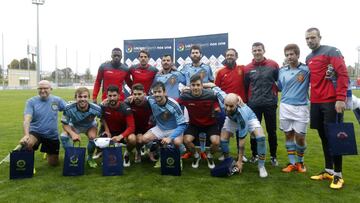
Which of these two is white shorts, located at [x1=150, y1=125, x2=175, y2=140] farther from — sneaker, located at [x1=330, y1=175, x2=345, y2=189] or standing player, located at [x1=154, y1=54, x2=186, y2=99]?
sneaker, located at [x1=330, y1=175, x2=345, y2=189]

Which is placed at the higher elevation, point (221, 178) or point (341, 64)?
point (341, 64)

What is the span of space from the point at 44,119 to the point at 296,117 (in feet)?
12.1

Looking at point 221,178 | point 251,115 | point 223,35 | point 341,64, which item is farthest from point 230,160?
point 223,35

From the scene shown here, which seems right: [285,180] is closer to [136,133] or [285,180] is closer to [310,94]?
[310,94]

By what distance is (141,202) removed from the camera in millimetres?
3797

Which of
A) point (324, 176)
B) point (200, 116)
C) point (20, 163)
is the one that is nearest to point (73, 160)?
point (20, 163)

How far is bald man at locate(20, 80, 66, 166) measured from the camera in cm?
522

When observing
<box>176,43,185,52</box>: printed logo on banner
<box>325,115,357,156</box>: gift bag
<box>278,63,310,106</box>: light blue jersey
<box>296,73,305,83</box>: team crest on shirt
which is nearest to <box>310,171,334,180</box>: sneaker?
<box>325,115,357,156</box>: gift bag

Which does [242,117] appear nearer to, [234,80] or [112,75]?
[234,80]

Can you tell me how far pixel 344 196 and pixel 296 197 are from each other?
56 cm

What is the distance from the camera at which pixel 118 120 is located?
553 centimetres

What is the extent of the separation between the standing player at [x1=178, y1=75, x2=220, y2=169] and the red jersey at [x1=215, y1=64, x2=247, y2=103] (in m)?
0.56

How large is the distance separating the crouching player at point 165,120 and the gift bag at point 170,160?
0.57 feet

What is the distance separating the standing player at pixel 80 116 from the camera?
5254 millimetres
